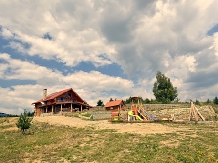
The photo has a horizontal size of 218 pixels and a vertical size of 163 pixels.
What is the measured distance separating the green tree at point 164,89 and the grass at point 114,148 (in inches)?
2461

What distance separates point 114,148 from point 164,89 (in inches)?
2745

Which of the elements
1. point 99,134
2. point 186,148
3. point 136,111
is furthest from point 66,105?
point 186,148

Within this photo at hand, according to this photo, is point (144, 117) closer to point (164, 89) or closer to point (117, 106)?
point (117, 106)

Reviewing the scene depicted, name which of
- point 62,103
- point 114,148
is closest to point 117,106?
point 62,103

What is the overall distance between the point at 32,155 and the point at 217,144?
15.2 meters

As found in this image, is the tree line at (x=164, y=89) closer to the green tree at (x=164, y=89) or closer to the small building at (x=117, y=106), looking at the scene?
the green tree at (x=164, y=89)

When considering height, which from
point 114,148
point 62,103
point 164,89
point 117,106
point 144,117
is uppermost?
point 164,89

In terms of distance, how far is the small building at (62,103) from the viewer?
55.8 m

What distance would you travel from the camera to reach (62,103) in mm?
55125

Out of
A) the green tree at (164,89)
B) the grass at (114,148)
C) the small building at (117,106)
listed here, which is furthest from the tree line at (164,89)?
the grass at (114,148)

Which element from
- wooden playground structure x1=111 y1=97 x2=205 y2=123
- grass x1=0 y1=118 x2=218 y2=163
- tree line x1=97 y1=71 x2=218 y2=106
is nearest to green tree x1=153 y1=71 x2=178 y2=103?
tree line x1=97 y1=71 x2=218 y2=106

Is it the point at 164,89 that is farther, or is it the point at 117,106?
the point at 164,89

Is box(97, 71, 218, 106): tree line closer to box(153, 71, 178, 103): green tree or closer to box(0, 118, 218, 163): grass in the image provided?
box(153, 71, 178, 103): green tree

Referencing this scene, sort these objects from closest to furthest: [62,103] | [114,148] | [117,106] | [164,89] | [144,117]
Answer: [114,148] → [144,117] → [62,103] → [117,106] → [164,89]
